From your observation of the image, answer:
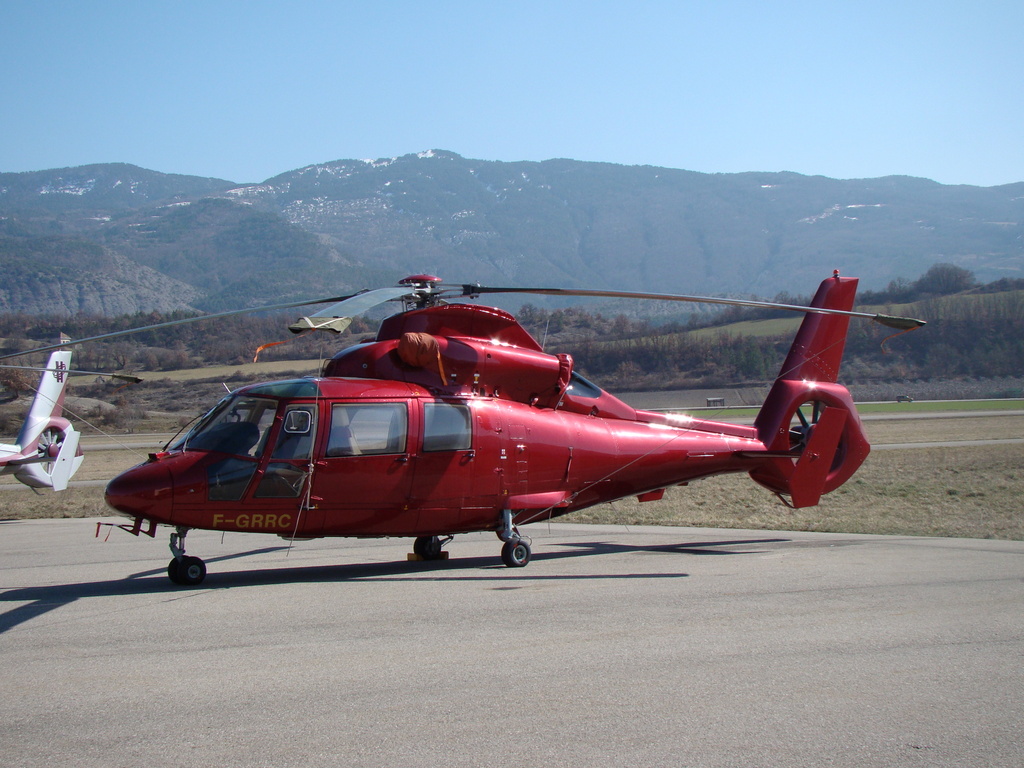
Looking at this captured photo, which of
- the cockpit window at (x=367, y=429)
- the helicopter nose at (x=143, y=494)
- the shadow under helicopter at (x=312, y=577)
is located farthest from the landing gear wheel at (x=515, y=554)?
the helicopter nose at (x=143, y=494)

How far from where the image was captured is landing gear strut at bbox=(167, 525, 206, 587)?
366 inches

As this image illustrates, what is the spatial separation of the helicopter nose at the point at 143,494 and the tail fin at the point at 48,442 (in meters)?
13.6

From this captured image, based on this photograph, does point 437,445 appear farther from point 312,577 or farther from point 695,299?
point 695,299

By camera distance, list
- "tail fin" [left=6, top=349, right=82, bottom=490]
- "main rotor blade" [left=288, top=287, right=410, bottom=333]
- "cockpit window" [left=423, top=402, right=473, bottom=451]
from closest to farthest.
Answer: "main rotor blade" [left=288, top=287, right=410, bottom=333]
"cockpit window" [left=423, top=402, right=473, bottom=451]
"tail fin" [left=6, top=349, right=82, bottom=490]

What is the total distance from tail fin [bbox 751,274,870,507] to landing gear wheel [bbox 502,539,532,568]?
5.31m

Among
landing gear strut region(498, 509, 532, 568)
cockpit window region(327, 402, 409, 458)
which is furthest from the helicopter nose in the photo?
landing gear strut region(498, 509, 532, 568)

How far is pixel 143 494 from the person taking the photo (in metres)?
9.12

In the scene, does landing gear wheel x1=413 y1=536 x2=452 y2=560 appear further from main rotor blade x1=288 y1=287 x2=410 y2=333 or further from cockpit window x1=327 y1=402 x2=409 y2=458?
main rotor blade x1=288 y1=287 x2=410 y2=333

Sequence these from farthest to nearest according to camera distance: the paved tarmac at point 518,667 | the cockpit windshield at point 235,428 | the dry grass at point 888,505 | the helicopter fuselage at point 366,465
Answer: the dry grass at point 888,505
the cockpit windshield at point 235,428
the helicopter fuselage at point 366,465
the paved tarmac at point 518,667

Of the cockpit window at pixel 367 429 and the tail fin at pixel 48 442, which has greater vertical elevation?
the cockpit window at pixel 367 429

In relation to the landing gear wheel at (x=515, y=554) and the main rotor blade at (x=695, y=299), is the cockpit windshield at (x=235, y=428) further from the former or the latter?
the landing gear wheel at (x=515, y=554)

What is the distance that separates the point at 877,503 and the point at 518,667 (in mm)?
18375

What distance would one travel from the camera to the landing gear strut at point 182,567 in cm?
929

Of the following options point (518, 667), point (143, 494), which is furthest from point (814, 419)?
point (143, 494)
